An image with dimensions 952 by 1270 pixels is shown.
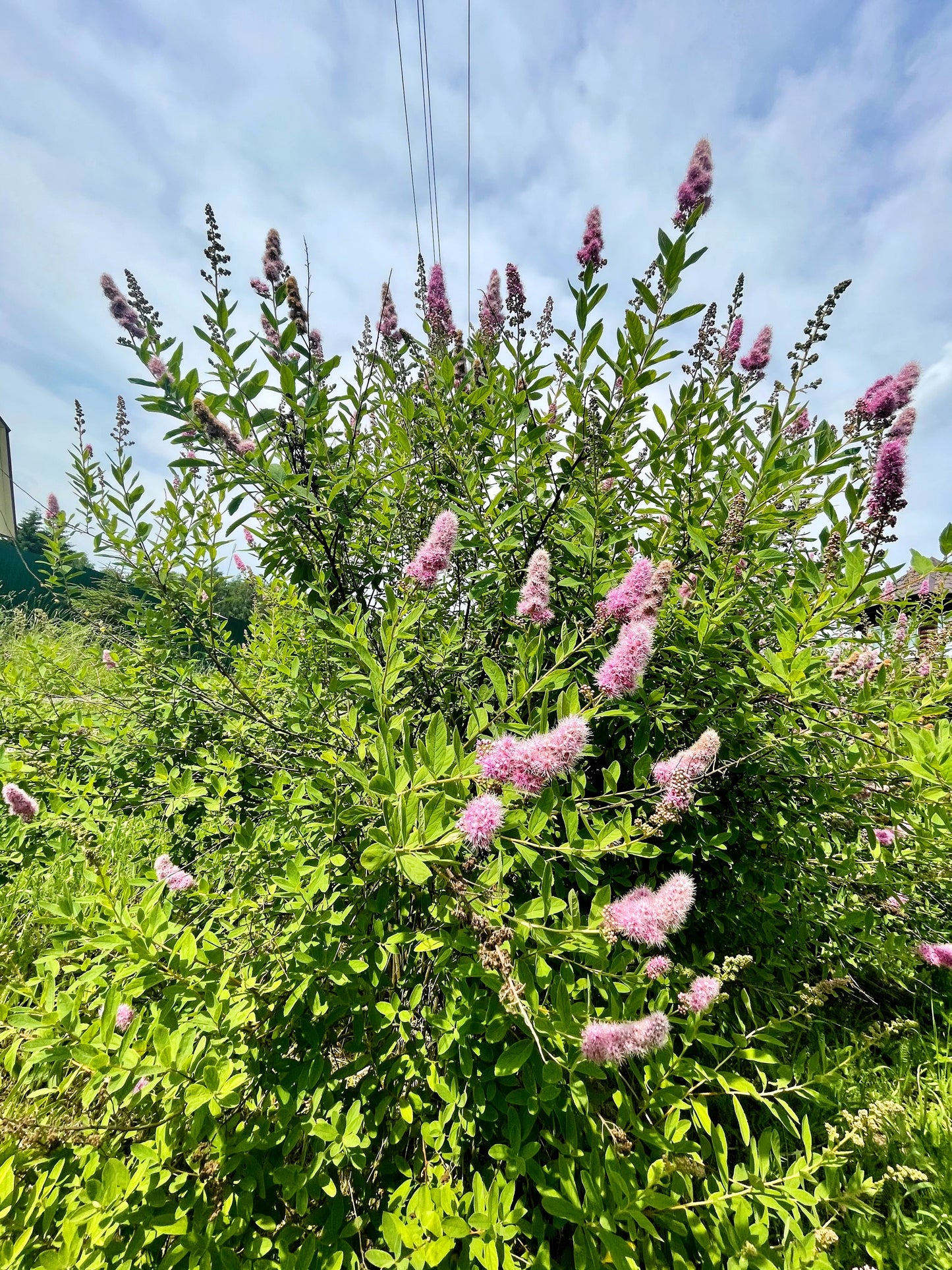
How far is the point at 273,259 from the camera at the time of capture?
2.15 meters

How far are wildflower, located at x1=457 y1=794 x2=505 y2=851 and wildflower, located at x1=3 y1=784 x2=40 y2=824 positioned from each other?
1718 mm

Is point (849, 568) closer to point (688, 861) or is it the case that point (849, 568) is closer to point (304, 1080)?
point (688, 861)

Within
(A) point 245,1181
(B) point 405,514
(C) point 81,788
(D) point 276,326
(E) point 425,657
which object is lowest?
(A) point 245,1181

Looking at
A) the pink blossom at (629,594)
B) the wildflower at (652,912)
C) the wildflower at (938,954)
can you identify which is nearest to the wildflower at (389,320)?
the pink blossom at (629,594)

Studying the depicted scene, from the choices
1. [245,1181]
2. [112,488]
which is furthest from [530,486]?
[245,1181]

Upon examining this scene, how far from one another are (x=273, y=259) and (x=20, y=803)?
7.93 ft

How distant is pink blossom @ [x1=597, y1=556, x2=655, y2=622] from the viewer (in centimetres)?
162

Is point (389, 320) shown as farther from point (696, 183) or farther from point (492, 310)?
point (696, 183)

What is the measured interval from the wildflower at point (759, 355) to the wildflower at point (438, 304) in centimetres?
182

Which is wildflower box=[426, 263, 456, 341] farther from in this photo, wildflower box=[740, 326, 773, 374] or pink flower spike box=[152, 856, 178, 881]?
pink flower spike box=[152, 856, 178, 881]

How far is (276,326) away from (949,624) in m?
2.76

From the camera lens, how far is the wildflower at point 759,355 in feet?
9.85

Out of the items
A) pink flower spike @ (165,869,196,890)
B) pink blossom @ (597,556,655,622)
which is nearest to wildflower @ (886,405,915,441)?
pink blossom @ (597,556,655,622)

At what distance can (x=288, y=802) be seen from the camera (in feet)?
4.99
